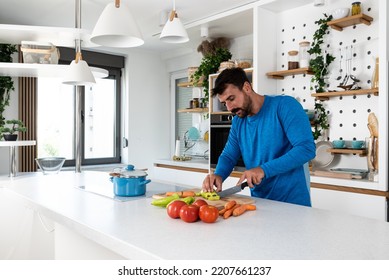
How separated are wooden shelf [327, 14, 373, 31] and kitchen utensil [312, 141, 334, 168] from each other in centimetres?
107

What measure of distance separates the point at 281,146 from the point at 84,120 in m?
3.68

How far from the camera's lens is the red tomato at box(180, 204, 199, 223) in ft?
4.45

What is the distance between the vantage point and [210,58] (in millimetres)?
4328

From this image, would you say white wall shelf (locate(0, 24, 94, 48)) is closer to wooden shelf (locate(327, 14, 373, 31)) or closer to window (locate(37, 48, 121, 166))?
window (locate(37, 48, 121, 166))

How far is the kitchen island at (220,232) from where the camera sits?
106cm

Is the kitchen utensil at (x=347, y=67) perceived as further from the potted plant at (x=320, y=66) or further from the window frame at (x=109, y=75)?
the window frame at (x=109, y=75)

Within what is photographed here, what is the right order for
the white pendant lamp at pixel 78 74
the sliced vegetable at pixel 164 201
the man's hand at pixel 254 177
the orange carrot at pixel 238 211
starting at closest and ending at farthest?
1. the orange carrot at pixel 238 211
2. the sliced vegetable at pixel 164 201
3. the man's hand at pixel 254 177
4. the white pendant lamp at pixel 78 74


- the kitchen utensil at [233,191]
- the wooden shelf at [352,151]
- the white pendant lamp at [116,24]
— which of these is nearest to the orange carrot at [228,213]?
the kitchen utensil at [233,191]

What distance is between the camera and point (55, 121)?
472 centimetres

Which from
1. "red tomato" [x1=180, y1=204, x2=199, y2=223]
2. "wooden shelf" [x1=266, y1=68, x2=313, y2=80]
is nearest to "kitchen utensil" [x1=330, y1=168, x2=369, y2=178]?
"wooden shelf" [x1=266, y1=68, x2=313, y2=80]

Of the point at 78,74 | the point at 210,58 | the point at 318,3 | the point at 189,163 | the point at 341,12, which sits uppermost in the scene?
the point at 318,3

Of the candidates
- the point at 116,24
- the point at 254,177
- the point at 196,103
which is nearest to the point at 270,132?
the point at 254,177

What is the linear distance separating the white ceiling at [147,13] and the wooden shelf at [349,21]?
855 millimetres

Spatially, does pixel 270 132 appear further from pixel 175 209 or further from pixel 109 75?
pixel 109 75
